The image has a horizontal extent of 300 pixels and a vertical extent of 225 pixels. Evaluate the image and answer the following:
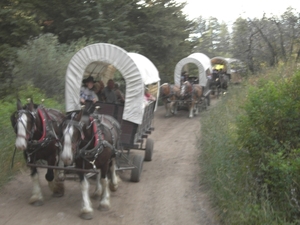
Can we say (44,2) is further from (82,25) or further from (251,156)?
(251,156)

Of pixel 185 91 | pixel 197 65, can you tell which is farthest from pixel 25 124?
pixel 197 65

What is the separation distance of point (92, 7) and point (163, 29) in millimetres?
4343

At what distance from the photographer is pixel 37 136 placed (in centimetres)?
721

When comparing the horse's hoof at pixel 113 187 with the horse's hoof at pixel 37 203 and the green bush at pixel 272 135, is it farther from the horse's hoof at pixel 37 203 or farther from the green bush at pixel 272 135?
the green bush at pixel 272 135

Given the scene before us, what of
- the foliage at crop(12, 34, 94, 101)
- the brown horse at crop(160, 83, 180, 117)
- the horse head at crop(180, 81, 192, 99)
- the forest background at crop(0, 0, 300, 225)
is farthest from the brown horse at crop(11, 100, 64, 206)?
the horse head at crop(180, 81, 192, 99)

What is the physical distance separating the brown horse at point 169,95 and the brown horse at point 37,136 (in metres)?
11.2

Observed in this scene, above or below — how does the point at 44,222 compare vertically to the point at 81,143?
below

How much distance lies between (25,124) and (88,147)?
1036 millimetres

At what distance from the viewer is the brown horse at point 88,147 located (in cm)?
647

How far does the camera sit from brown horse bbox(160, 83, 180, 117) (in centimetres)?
1873

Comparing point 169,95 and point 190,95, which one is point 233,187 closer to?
point 169,95

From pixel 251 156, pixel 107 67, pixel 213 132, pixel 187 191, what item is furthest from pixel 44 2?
pixel 251 156

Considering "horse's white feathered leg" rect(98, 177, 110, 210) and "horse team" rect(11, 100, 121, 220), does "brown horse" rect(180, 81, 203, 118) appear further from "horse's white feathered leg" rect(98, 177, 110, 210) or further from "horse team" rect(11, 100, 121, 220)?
"horse's white feathered leg" rect(98, 177, 110, 210)

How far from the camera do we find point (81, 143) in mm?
7051
